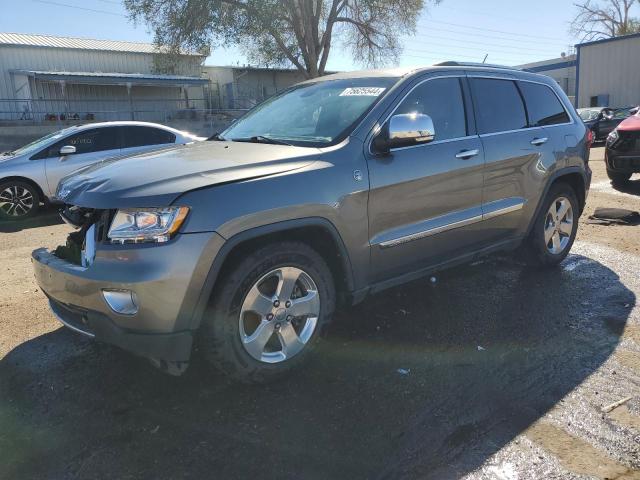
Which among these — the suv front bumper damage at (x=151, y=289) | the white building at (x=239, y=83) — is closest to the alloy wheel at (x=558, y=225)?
the suv front bumper damage at (x=151, y=289)

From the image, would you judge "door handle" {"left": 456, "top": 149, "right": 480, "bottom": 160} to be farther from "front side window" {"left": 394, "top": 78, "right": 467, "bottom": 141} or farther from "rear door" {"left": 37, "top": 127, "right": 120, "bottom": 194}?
"rear door" {"left": 37, "top": 127, "right": 120, "bottom": 194}

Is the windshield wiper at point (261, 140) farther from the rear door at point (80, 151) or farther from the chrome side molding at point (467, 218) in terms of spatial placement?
the rear door at point (80, 151)

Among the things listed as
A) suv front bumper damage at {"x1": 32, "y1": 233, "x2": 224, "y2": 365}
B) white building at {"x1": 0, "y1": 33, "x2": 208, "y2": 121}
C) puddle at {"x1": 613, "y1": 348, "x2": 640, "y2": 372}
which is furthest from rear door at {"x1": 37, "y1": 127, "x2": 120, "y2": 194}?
white building at {"x1": 0, "y1": 33, "x2": 208, "y2": 121}

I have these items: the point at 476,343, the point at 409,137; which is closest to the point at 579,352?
the point at 476,343

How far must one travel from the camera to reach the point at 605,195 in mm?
9211

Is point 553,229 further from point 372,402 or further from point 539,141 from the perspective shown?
point 372,402

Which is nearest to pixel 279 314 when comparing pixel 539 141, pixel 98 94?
pixel 539 141

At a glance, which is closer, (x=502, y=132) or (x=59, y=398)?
(x=59, y=398)

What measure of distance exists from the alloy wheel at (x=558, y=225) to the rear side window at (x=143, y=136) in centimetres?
678

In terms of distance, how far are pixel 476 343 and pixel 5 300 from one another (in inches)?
155

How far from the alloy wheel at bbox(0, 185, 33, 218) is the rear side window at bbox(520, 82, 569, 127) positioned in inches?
295

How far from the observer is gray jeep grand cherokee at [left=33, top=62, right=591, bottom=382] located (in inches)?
106

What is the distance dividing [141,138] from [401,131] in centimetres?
696

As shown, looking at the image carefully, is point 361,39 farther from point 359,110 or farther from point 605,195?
point 359,110
